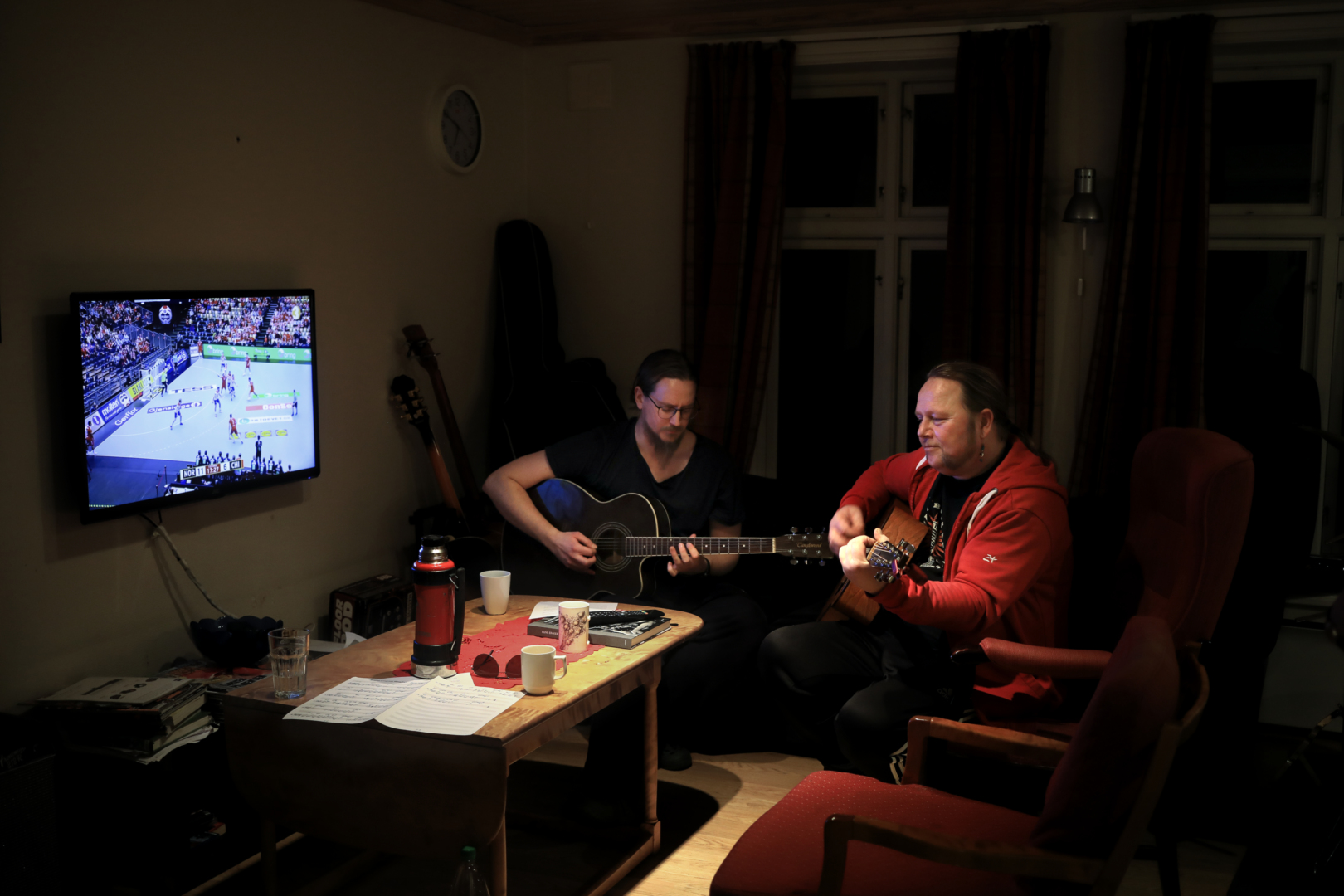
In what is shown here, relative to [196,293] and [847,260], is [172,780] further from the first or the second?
[847,260]

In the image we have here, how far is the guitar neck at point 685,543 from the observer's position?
3061 mm

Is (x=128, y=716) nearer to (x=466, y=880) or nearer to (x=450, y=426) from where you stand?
(x=466, y=880)

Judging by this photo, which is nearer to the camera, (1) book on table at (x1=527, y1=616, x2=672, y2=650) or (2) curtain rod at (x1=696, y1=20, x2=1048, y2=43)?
(1) book on table at (x1=527, y1=616, x2=672, y2=650)

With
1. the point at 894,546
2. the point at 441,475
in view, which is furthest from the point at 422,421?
the point at 894,546

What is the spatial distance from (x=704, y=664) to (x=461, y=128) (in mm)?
2389

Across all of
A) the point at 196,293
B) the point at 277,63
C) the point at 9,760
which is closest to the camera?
the point at 9,760

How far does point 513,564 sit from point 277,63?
170 cm

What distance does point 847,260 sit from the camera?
175 inches

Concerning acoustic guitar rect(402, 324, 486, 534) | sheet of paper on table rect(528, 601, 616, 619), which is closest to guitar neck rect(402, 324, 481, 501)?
acoustic guitar rect(402, 324, 486, 534)

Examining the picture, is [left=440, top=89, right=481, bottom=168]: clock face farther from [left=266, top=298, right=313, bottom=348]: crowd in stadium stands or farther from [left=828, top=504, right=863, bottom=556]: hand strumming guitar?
[left=828, top=504, right=863, bottom=556]: hand strumming guitar

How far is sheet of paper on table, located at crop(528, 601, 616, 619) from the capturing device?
8.49ft

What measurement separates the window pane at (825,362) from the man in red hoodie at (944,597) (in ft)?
4.96

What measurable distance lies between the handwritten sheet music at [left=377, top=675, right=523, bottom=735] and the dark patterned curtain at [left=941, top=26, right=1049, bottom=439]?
8.18 ft

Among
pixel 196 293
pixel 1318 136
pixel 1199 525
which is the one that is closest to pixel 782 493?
pixel 1199 525
